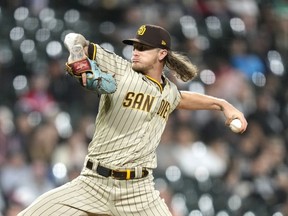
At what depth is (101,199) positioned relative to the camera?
4.46m

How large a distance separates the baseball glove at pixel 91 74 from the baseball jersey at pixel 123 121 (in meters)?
0.21

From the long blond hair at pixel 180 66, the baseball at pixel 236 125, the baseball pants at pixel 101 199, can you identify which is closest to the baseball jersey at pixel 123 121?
the baseball pants at pixel 101 199

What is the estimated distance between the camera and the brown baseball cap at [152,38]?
4746 mm

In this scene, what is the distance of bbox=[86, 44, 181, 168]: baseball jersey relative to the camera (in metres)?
4.49

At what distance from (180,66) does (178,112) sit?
318cm

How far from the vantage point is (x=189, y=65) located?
4980mm

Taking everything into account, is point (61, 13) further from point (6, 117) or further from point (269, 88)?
point (269, 88)

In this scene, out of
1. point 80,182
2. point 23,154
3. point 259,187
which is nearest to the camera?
point 80,182

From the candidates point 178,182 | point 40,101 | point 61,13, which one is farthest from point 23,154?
point 61,13

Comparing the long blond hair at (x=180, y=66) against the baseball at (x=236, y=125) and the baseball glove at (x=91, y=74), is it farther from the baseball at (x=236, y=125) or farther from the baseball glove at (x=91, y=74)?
the baseball glove at (x=91, y=74)

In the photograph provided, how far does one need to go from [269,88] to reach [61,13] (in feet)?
8.75

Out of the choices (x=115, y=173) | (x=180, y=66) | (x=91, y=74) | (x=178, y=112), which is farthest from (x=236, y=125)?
(x=178, y=112)

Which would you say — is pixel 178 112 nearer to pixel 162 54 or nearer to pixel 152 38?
pixel 162 54

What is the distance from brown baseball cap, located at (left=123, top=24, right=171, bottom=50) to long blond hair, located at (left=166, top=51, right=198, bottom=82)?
0.12 m
